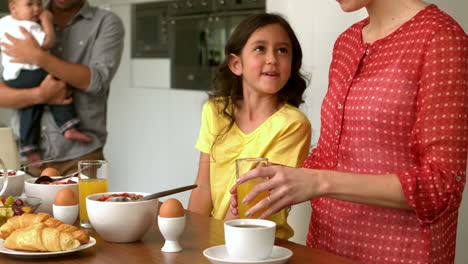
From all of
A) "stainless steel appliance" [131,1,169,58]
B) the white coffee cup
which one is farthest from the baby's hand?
"stainless steel appliance" [131,1,169,58]

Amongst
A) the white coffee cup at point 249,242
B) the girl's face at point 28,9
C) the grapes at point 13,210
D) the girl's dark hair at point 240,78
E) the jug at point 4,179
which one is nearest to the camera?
the white coffee cup at point 249,242

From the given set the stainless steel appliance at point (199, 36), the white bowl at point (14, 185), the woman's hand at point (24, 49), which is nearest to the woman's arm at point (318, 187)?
the white bowl at point (14, 185)

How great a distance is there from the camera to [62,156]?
3.13m

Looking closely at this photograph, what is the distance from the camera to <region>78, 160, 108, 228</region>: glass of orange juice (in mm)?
1753

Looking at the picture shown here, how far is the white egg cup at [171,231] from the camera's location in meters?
1.49

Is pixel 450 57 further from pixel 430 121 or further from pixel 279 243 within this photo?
pixel 279 243

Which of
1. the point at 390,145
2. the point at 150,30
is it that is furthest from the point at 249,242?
the point at 150,30

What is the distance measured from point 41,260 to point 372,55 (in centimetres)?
90

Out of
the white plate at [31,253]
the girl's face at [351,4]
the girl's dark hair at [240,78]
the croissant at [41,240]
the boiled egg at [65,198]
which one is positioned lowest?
the white plate at [31,253]

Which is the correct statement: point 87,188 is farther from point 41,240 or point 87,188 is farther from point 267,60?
point 267,60

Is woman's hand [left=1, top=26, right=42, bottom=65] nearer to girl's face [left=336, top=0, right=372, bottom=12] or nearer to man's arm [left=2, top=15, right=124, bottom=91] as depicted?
man's arm [left=2, top=15, right=124, bottom=91]

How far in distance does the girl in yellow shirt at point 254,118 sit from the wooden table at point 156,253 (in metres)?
0.65

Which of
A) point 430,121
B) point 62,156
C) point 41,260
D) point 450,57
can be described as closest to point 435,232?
point 430,121

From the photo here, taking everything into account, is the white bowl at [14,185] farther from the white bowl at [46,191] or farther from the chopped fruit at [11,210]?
the chopped fruit at [11,210]
